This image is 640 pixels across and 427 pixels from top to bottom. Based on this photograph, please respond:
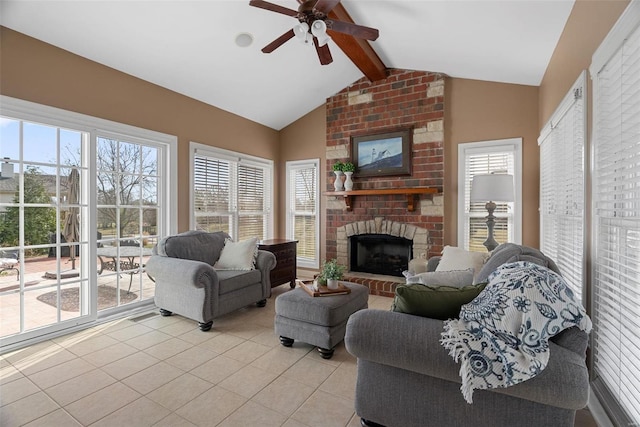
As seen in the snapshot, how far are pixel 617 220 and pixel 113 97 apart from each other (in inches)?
170

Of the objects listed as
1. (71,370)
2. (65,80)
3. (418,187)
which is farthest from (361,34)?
(71,370)

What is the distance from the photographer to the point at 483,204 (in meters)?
4.15

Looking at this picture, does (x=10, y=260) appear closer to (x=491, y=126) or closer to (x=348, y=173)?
(x=348, y=173)

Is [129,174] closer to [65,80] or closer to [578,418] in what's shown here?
[65,80]

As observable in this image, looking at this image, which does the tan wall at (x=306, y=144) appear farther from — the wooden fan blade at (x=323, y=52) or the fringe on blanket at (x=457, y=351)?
the fringe on blanket at (x=457, y=351)

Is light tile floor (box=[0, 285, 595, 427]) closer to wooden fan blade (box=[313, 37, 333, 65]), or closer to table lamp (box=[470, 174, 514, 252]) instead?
table lamp (box=[470, 174, 514, 252])

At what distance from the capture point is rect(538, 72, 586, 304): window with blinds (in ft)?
7.16

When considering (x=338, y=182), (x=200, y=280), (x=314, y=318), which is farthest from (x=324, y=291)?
(x=338, y=182)

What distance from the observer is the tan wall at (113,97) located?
270cm

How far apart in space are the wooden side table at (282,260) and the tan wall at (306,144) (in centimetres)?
79

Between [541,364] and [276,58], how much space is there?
3877 mm

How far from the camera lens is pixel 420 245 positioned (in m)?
4.37

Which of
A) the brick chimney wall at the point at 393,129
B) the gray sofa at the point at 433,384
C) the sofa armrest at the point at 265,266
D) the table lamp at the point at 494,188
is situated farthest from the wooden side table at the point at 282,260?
the gray sofa at the point at 433,384

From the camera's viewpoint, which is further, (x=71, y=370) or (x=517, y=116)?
(x=517, y=116)
